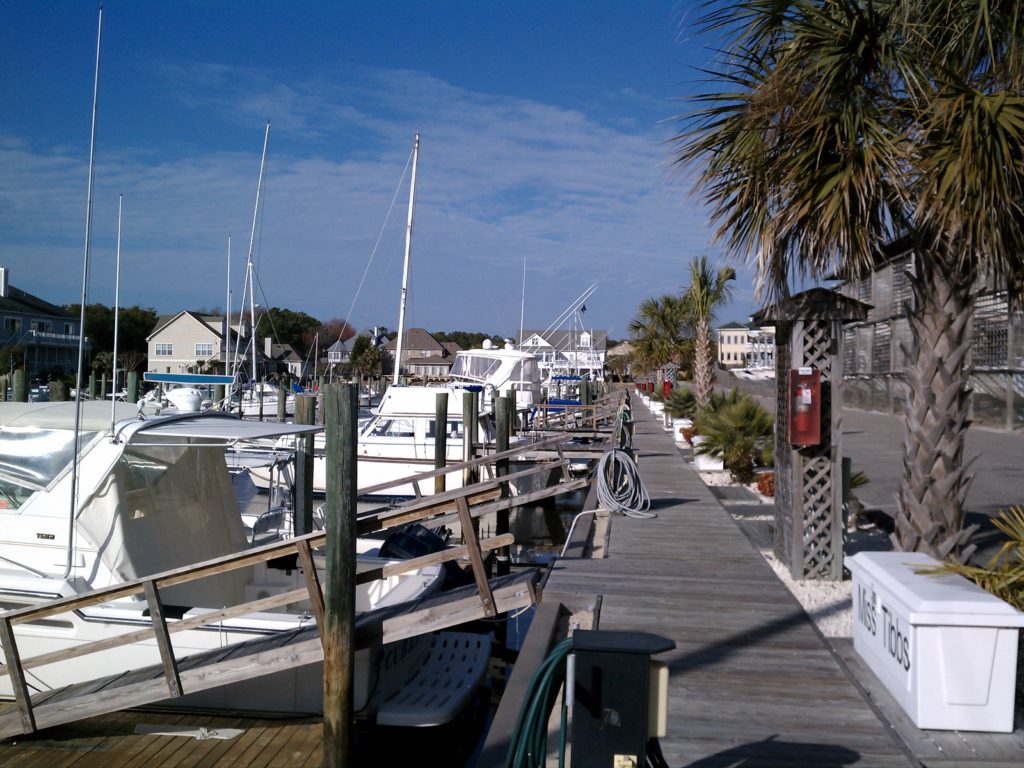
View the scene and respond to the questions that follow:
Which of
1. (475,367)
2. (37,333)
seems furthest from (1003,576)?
(37,333)

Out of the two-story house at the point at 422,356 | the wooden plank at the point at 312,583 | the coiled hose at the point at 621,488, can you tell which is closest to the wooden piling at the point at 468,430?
the coiled hose at the point at 621,488

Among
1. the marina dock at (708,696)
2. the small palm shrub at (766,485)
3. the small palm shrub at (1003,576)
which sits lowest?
the marina dock at (708,696)

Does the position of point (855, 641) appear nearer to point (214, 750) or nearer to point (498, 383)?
point (214, 750)

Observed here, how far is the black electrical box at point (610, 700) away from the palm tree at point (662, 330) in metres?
45.4

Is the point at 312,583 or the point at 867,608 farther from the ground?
the point at 867,608

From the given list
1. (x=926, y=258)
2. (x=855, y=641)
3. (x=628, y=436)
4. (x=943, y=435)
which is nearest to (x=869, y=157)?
(x=926, y=258)

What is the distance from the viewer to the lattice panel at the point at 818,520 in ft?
26.5

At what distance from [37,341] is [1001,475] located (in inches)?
2073

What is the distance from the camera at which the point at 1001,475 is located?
16.9 metres

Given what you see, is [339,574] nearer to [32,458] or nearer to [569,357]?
[32,458]

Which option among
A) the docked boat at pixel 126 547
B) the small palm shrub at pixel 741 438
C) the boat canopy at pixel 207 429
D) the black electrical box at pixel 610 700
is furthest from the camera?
the small palm shrub at pixel 741 438

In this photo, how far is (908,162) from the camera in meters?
6.88

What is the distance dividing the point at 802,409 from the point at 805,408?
3 cm

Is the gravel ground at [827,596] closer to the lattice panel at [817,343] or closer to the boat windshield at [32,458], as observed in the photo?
the lattice panel at [817,343]
